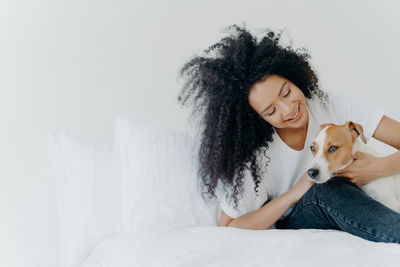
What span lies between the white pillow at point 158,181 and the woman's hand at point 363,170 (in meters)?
0.50

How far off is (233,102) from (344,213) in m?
0.54

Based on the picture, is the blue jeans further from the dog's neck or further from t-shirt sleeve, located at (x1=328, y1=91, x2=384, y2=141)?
t-shirt sleeve, located at (x1=328, y1=91, x2=384, y2=141)

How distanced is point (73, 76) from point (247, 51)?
736 mm

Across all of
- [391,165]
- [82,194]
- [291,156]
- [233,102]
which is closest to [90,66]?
[82,194]

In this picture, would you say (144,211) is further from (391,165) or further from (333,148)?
(391,165)

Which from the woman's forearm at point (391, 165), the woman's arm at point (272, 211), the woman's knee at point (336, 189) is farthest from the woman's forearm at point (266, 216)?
the woman's forearm at point (391, 165)

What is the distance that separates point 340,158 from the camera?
1.47 m

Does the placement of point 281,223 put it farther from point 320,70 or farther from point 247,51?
point 320,70

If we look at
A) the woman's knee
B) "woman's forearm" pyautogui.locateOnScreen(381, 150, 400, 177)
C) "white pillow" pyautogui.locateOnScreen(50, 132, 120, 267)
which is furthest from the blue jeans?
"white pillow" pyautogui.locateOnScreen(50, 132, 120, 267)

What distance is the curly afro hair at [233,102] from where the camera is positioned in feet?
4.84

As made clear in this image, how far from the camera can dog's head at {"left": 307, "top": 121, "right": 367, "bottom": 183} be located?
1406mm

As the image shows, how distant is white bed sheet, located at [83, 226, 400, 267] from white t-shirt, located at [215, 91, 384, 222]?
0.21 m

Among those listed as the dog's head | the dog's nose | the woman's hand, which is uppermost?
the dog's head

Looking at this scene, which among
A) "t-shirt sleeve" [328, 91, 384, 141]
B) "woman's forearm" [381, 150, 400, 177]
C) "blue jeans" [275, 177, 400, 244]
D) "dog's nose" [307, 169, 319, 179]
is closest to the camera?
"blue jeans" [275, 177, 400, 244]
